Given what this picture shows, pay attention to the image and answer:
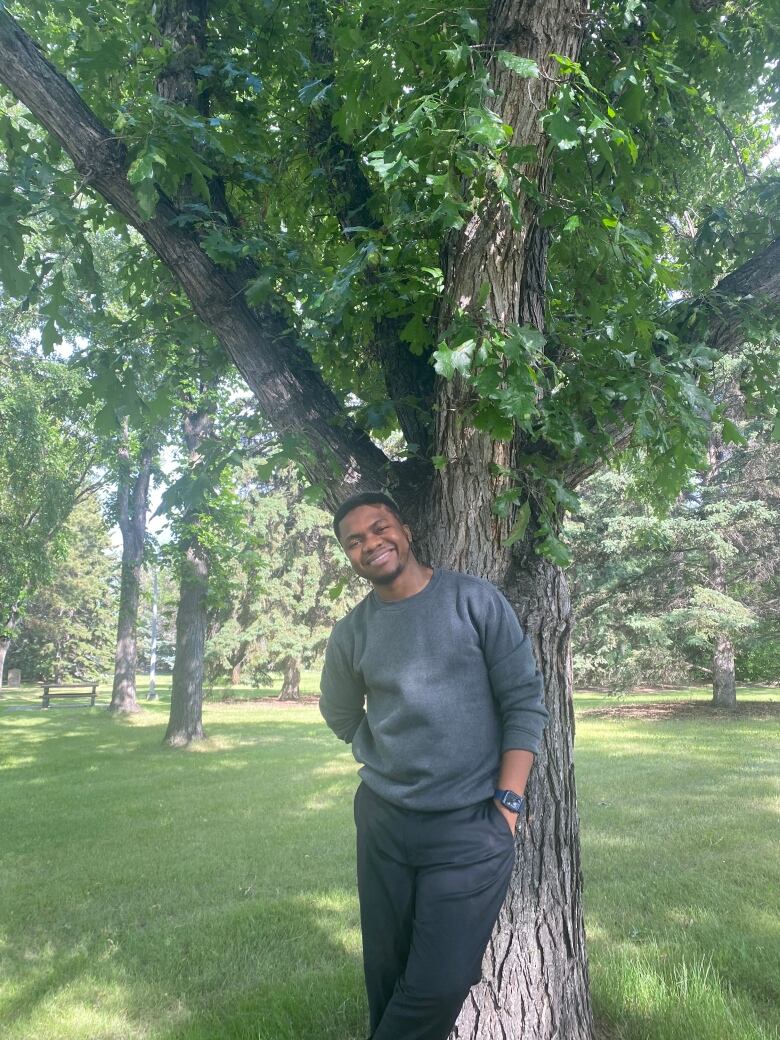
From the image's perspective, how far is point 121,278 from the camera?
4.34 metres

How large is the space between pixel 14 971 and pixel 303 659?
888 inches

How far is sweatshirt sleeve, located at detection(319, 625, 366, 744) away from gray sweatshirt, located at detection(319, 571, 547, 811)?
0.32 feet

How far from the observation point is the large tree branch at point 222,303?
3.23 meters

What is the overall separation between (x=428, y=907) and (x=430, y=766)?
1.27 feet

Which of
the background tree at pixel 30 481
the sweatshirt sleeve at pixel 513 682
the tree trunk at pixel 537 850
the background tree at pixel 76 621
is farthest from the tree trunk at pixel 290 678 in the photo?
the sweatshirt sleeve at pixel 513 682

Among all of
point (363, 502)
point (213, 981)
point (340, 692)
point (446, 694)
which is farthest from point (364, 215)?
point (213, 981)

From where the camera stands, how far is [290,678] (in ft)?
92.5

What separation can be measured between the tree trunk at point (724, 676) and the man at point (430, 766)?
17417 millimetres

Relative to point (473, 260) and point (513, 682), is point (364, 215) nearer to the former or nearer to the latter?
point (473, 260)

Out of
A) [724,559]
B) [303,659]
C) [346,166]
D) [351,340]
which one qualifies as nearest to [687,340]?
[351,340]

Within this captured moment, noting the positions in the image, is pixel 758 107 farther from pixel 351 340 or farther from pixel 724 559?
pixel 724 559

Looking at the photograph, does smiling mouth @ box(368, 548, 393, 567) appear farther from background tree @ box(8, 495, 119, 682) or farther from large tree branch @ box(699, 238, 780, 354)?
background tree @ box(8, 495, 119, 682)

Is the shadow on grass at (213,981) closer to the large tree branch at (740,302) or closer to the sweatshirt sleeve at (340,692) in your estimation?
the sweatshirt sleeve at (340,692)

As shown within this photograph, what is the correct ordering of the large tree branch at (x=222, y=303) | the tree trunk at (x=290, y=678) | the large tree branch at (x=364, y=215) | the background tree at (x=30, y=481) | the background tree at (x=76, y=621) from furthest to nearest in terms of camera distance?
the background tree at (x=76, y=621) < the tree trunk at (x=290, y=678) < the background tree at (x=30, y=481) < the large tree branch at (x=364, y=215) < the large tree branch at (x=222, y=303)
